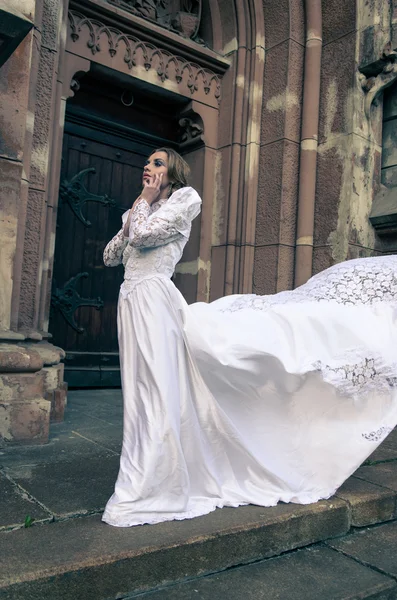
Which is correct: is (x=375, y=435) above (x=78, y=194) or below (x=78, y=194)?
below

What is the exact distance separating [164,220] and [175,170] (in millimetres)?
362

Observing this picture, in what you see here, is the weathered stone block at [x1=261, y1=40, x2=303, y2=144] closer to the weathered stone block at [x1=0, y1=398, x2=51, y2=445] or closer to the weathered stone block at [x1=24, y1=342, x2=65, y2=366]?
the weathered stone block at [x1=24, y1=342, x2=65, y2=366]

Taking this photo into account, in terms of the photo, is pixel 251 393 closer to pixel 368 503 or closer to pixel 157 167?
pixel 368 503

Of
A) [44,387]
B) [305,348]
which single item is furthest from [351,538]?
[44,387]

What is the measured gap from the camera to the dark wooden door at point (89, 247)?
564cm

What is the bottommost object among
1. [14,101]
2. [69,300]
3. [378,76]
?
[69,300]

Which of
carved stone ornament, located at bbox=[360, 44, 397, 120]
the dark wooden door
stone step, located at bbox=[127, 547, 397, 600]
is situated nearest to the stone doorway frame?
the dark wooden door

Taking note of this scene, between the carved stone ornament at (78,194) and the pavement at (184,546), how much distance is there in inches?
123

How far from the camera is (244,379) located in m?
2.87

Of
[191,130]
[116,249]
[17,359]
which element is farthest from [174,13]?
[17,359]

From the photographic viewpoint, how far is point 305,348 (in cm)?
285

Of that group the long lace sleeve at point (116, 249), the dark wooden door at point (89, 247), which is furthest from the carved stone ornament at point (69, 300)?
the long lace sleeve at point (116, 249)

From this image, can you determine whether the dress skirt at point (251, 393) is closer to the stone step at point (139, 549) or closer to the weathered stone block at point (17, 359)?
the stone step at point (139, 549)

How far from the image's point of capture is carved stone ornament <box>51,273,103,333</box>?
5578mm
